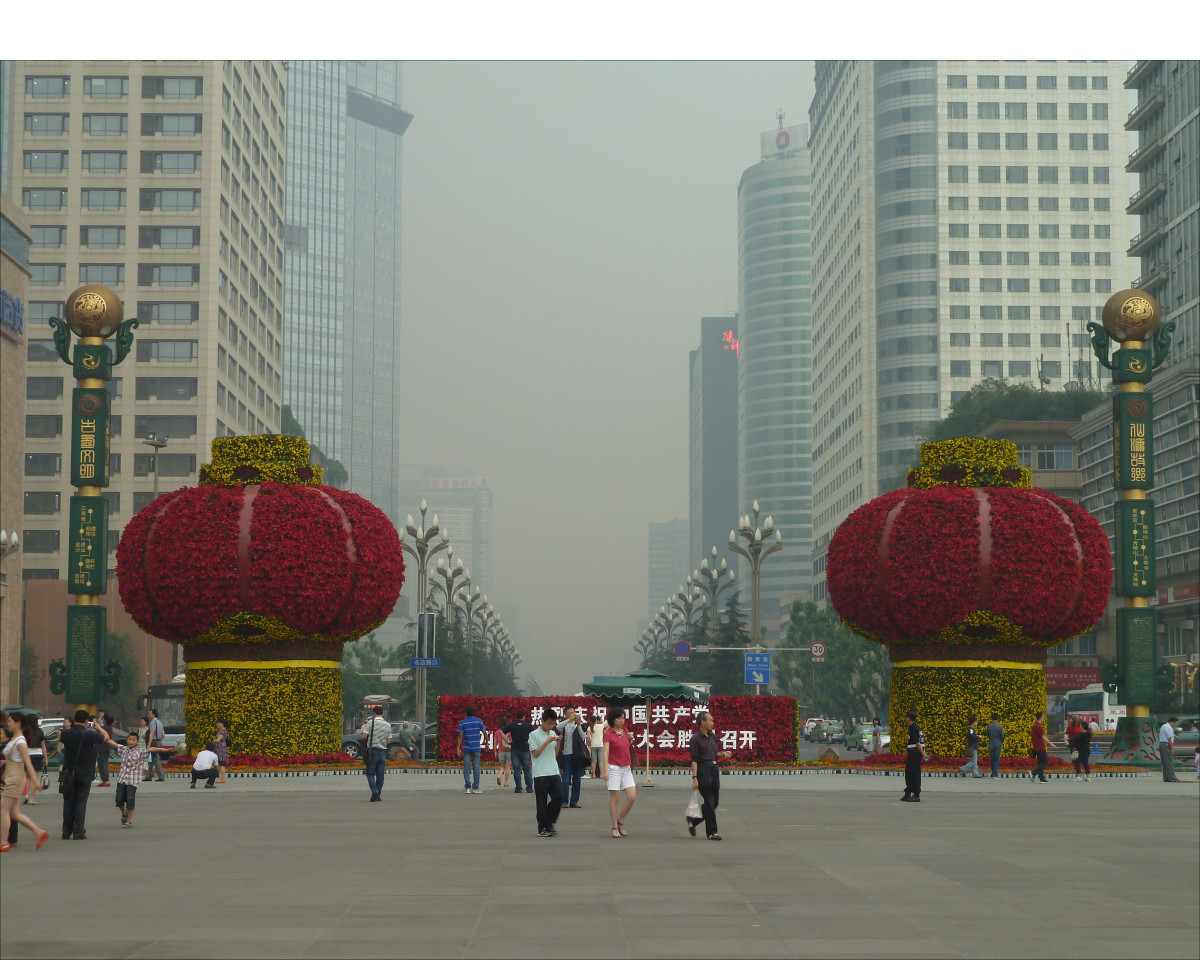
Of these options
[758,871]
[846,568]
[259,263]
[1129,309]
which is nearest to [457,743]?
[846,568]

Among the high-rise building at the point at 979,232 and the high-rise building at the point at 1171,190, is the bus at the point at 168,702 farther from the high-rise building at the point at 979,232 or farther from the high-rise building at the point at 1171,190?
the high-rise building at the point at 979,232

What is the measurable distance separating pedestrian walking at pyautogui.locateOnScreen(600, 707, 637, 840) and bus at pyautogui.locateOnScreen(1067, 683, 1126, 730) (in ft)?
147

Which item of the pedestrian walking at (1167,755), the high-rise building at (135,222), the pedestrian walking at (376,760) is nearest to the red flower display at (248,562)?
the pedestrian walking at (376,760)

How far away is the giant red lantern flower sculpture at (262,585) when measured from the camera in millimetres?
30969

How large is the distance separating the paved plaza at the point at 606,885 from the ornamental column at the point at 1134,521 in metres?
12.1

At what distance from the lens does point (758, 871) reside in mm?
14891

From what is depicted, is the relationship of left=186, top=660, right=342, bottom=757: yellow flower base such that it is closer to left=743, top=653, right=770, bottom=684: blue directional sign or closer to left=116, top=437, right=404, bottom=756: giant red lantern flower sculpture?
left=116, top=437, right=404, bottom=756: giant red lantern flower sculpture

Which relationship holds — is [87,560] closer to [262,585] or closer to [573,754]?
[262,585]

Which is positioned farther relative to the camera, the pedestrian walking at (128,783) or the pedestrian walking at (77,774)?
the pedestrian walking at (128,783)

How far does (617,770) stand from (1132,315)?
22.7 metres

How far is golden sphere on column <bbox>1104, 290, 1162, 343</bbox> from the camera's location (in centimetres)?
3606

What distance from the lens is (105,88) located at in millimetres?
100625

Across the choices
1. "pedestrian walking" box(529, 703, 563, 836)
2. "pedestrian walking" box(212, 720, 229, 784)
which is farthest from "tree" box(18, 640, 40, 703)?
"pedestrian walking" box(529, 703, 563, 836)

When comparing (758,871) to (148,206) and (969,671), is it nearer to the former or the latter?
(969,671)
